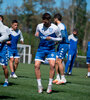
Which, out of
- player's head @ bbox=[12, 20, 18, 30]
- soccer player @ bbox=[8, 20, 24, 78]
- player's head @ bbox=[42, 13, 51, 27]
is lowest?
soccer player @ bbox=[8, 20, 24, 78]

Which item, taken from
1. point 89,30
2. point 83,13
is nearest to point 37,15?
point 83,13

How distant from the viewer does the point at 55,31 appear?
8531 millimetres

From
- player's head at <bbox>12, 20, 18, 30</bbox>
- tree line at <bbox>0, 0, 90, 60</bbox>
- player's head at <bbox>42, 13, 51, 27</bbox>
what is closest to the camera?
player's head at <bbox>42, 13, 51, 27</bbox>

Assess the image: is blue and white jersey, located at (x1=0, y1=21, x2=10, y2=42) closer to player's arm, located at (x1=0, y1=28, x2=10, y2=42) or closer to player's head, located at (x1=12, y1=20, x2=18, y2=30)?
player's arm, located at (x1=0, y1=28, x2=10, y2=42)

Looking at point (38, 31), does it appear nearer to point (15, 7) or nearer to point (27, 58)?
point (27, 58)

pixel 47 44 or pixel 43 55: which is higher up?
pixel 47 44

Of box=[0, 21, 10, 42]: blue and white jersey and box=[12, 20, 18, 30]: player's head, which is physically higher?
box=[12, 20, 18, 30]: player's head

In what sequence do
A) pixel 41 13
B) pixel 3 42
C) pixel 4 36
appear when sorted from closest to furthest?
pixel 4 36, pixel 3 42, pixel 41 13

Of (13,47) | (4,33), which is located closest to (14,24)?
(13,47)

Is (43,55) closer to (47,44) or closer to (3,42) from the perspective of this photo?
(47,44)

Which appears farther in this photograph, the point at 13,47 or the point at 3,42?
the point at 13,47

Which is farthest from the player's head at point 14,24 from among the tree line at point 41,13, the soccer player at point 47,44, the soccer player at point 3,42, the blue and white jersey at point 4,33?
the tree line at point 41,13

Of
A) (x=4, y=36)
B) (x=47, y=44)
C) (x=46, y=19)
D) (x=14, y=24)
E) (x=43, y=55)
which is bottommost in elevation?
(x=43, y=55)

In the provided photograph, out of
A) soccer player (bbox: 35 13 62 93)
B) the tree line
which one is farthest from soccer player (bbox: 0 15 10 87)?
the tree line
